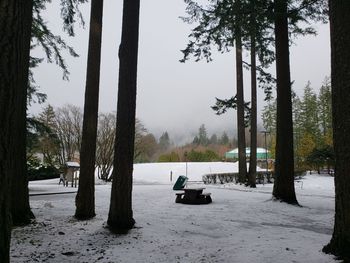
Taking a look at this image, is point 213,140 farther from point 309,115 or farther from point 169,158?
point 309,115

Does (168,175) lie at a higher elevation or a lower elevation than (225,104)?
lower

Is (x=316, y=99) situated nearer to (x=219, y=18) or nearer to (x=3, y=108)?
(x=219, y=18)

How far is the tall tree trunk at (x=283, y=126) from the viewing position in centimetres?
1129

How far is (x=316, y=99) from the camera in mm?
57656

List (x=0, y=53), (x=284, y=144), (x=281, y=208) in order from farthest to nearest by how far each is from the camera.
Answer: (x=284, y=144), (x=281, y=208), (x=0, y=53)

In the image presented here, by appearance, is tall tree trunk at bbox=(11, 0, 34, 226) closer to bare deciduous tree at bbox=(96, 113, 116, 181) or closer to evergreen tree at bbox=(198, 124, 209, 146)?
bare deciduous tree at bbox=(96, 113, 116, 181)

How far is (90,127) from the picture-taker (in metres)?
8.30

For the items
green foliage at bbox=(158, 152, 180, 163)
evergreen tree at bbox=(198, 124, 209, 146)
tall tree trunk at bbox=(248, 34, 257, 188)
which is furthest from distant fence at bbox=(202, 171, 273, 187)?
evergreen tree at bbox=(198, 124, 209, 146)

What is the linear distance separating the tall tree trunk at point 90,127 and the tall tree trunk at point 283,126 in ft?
19.3

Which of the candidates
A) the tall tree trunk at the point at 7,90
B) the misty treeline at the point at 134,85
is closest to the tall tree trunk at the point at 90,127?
the misty treeline at the point at 134,85

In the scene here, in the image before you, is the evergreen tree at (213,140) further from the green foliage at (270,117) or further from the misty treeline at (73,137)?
the misty treeline at (73,137)

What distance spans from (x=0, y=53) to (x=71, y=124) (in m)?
34.9

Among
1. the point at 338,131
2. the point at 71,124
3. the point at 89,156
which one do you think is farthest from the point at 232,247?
the point at 71,124

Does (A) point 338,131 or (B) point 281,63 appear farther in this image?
(B) point 281,63
